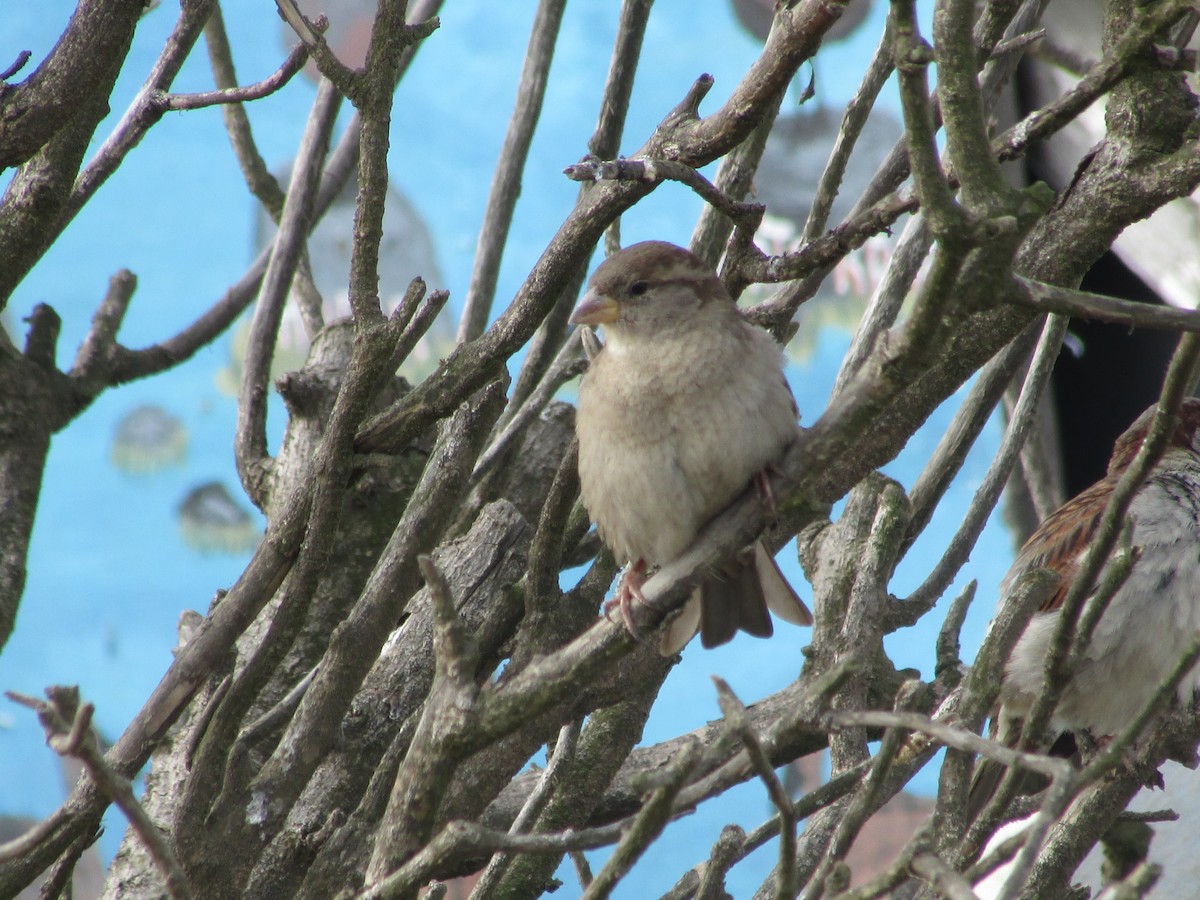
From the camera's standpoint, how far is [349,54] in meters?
5.40

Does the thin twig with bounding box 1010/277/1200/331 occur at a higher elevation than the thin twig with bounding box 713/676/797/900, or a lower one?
higher

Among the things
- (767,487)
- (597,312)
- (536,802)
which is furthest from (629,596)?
(597,312)

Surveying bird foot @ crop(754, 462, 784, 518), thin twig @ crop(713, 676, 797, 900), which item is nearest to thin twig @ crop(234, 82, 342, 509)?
bird foot @ crop(754, 462, 784, 518)

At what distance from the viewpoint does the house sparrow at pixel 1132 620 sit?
299 cm

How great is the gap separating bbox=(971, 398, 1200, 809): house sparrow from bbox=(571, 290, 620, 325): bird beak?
3.80 ft

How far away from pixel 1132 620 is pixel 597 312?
1482mm

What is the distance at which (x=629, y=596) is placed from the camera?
1.97 m

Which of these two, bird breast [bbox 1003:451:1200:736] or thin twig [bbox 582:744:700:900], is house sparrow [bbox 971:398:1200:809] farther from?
thin twig [bbox 582:744:700:900]

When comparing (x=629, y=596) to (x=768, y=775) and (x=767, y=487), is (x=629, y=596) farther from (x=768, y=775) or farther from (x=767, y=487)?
(x=768, y=775)

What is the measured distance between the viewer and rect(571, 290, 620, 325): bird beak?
2578 millimetres

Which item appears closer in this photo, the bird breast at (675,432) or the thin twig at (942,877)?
the thin twig at (942,877)

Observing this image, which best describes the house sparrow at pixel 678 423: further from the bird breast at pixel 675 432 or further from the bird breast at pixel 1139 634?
the bird breast at pixel 1139 634

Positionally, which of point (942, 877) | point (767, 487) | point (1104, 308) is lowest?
point (942, 877)

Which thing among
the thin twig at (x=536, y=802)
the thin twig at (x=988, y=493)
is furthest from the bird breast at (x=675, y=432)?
the thin twig at (x=988, y=493)
